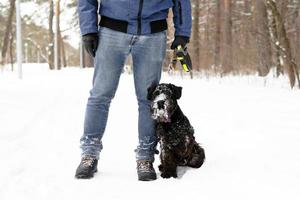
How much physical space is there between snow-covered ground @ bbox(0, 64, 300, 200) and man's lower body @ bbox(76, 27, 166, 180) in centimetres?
23

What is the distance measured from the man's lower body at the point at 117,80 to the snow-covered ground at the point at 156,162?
234mm

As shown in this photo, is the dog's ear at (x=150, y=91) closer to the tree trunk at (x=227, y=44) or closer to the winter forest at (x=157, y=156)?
the winter forest at (x=157, y=156)

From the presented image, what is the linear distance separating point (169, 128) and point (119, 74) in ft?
2.12

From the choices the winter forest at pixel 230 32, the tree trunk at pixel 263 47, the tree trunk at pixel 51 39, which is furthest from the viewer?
the tree trunk at pixel 51 39

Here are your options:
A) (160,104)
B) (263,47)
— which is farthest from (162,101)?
(263,47)

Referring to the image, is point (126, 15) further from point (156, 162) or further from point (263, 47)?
point (263, 47)

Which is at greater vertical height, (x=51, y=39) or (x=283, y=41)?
(x=51, y=39)

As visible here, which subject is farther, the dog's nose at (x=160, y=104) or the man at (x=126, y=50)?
the man at (x=126, y=50)

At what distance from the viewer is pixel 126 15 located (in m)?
4.03

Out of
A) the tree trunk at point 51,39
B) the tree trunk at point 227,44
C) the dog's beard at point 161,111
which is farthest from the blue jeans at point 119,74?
the tree trunk at point 51,39

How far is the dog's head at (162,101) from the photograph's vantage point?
12.8 ft

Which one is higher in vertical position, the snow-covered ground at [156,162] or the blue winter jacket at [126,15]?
the blue winter jacket at [126,15]

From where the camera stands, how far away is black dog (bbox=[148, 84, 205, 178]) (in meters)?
3.93

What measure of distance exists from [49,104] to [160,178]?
21.1ft
